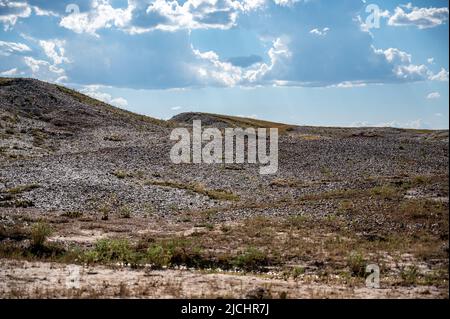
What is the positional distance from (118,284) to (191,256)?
482cm

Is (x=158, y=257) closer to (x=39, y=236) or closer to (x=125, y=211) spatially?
(x=39, y=236)

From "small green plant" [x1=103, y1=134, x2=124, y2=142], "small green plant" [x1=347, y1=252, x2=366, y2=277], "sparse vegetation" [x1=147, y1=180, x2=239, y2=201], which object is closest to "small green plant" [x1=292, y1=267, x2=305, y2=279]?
"small green plant" [x1=347, y1=252, x2=366, y2=277]

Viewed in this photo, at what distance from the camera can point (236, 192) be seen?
40.7 m

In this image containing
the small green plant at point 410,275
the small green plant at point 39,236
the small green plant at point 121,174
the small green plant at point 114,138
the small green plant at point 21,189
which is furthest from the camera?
the small green plant at point 114,138

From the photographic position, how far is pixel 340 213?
27828mm

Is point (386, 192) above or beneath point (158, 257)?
above

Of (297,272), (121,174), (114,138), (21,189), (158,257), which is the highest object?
(114,138)

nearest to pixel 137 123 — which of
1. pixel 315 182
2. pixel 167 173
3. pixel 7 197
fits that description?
pixel 167 173

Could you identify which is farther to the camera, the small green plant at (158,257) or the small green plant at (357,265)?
the small green plant at (158,257)

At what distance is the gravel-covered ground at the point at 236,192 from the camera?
21734mm

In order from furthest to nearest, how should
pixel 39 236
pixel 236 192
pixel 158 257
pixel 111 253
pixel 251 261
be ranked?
pixel 236 192 → pixel 39 236 → pixel 111 253 → pixel 158 257 → pixel 251 261

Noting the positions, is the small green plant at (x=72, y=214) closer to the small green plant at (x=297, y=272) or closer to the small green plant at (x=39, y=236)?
the small green plant at (x=39, y=236)

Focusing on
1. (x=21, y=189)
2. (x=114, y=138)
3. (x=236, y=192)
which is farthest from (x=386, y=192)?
(x=114, y=138)

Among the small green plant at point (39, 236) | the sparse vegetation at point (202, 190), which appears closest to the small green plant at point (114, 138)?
the sparse vegetation at point (202, 190)
